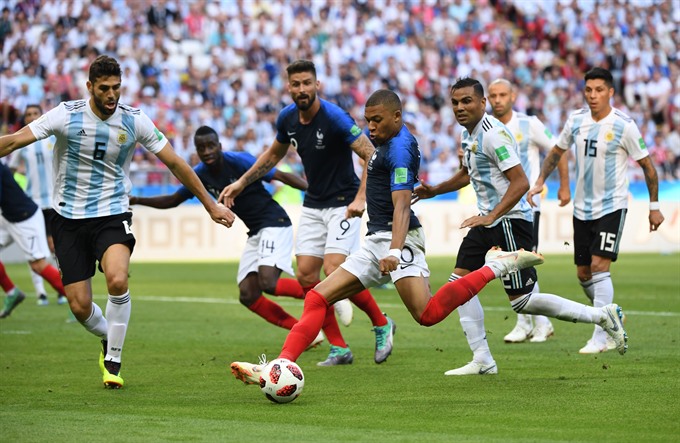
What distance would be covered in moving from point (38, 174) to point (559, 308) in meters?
9.69

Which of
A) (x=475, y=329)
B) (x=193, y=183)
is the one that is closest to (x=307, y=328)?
(x=193, y=183)

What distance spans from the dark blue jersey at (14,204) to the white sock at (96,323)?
19.8 feet

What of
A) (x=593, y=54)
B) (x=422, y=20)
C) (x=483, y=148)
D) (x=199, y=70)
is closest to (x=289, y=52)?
(x=199, y=70)

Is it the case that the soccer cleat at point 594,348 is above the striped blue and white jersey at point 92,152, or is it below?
below

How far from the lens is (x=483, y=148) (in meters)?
9.14

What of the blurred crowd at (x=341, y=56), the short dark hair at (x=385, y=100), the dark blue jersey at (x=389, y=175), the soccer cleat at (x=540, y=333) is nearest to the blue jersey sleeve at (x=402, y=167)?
the dark blue jersey at (x=389, y=175)

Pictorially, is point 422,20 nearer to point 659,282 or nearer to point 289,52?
point 289,52

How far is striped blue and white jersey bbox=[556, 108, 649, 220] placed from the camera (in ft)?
36.3

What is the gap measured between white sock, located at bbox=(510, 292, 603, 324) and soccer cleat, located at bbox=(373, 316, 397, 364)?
61.2 inches

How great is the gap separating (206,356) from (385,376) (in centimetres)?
230

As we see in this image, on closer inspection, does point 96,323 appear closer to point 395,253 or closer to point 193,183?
point 193,183

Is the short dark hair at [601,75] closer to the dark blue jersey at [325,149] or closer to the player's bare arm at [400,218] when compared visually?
the dark blue jersey at [325,149]

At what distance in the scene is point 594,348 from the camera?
1070cm

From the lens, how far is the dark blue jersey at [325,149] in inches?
409
